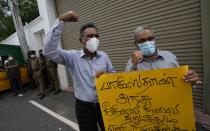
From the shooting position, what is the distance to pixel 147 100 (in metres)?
2.62

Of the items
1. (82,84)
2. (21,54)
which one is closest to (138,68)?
(82,84)

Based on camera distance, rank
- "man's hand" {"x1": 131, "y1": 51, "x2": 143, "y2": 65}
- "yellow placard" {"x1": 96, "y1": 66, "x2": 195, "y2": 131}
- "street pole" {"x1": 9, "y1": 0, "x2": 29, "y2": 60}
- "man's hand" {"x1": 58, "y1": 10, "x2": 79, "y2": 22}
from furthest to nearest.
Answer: "street pole" {"x1": 9, "y1": 0, "x2": 29, "y2": 60} → "man's hand" {"x1": 58, "y1": 10, "x2": 79, "y2": 22} → "man's hand" {"x1": 131, "y1": 51, "x2": 143, "y2": 65} → "yellow placard" {"x1": 96, "y1": 66, "x2": 195, "y2": 131}

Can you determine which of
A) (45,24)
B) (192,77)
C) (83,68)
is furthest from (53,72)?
(192,77)

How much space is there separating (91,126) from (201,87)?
305 cm

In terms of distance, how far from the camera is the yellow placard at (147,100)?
2.48 m

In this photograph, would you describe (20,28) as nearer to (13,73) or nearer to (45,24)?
(13,73)

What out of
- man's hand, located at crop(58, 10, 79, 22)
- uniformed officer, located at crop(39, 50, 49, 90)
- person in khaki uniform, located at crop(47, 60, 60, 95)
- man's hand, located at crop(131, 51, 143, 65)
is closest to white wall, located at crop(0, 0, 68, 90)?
person in khaki uniform, located at crop(47, 60, 60, 95)

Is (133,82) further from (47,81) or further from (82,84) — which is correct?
(47,81)

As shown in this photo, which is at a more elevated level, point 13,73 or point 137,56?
point 137,56

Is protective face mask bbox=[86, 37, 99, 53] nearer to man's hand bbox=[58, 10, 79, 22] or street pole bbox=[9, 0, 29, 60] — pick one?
man's hand bbox=[58, 10, 79, 22]

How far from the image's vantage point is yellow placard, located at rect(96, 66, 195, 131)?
2.48 metres

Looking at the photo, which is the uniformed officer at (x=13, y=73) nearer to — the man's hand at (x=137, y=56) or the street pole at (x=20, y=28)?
the street pole at (x=20, y=28)

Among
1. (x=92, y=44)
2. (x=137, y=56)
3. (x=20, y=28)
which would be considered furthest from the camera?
(x=20, y=28)

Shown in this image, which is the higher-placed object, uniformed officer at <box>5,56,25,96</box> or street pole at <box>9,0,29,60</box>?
street pole at <box>9,0,29,60</box>
